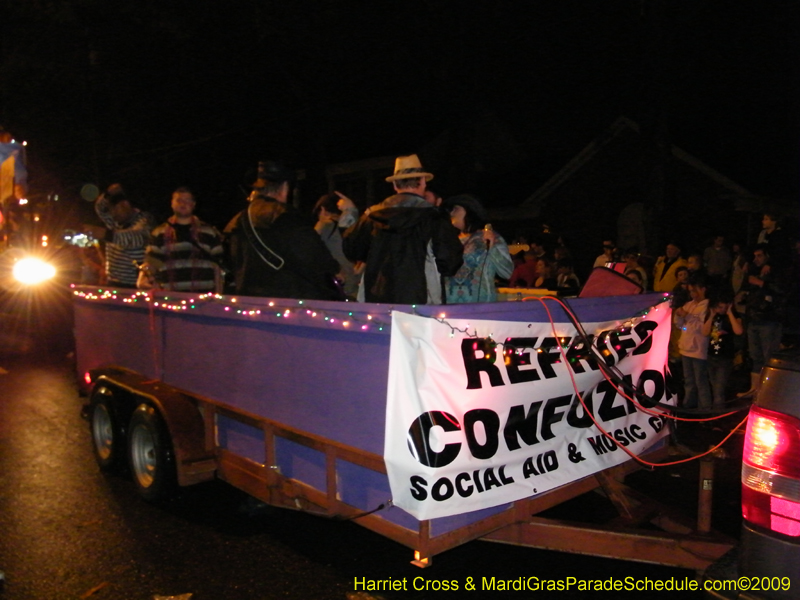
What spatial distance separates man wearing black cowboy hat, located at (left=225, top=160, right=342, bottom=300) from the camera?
14.1 ft

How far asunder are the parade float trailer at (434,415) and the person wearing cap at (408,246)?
0.61 meters

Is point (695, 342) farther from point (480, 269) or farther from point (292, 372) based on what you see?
point (292, 372)

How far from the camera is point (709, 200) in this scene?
18547 mm

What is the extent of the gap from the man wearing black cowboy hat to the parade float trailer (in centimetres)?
31

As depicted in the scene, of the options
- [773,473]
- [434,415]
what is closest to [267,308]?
[434,415]

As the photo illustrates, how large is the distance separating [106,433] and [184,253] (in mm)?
1638

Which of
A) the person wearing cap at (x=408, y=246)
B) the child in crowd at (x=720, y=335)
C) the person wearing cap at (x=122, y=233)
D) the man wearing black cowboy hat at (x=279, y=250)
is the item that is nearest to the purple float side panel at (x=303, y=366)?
the man wearing black cowboy hat at (x=279, y=250)

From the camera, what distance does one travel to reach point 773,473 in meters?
2.42

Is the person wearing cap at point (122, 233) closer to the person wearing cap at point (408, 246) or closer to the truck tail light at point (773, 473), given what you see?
the person wearing cap at point (408, 246)

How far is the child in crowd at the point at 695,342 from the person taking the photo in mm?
7098

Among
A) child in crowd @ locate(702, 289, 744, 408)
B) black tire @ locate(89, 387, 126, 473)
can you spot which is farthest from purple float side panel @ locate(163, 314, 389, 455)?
child in crowd @ locate(702, 289, 744, 408)

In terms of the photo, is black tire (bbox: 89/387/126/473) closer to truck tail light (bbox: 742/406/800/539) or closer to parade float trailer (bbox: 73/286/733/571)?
parade float trailer (bbox: 73/286/733/571)

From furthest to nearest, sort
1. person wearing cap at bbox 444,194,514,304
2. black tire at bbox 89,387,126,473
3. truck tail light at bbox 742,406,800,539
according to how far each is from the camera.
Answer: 1. black tire at bbox 89,387,126,473
2. person wearing cap at bbox 444,194,514,304
3. truck tail light at bbox 742,406,800,539

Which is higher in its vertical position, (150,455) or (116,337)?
(116,337)
